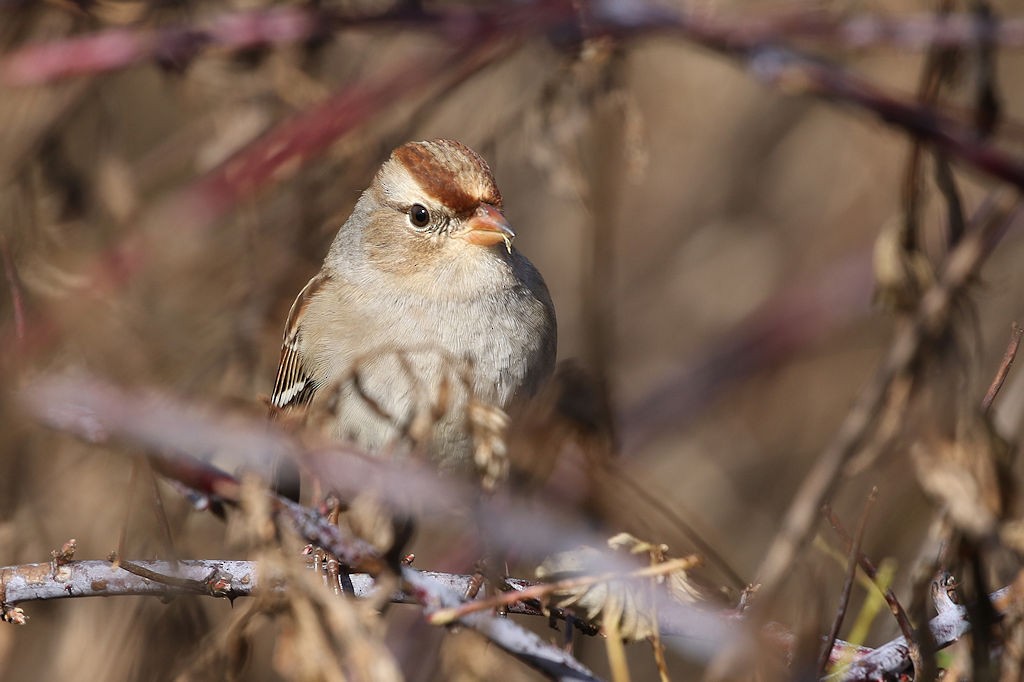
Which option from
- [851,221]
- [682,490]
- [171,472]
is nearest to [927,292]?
[171,472]

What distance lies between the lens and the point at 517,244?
598 cm

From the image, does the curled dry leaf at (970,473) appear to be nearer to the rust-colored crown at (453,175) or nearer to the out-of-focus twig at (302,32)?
the out-of-focus twig at (302,32)

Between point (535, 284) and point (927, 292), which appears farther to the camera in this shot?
point (535, 284)

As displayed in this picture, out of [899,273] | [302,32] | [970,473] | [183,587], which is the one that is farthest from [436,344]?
[970,473]

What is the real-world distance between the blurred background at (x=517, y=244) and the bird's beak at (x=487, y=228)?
0.39 metres

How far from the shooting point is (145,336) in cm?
336

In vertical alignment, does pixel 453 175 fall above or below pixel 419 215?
above

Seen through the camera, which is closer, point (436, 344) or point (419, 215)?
point (436, 344)

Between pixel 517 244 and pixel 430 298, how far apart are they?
2.63 metres

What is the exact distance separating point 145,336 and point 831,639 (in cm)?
225

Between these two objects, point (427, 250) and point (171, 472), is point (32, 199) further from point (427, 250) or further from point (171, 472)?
point (171, 472)

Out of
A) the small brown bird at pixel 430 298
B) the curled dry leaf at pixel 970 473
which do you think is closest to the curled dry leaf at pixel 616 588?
the curled dry leaf at pixel 970 473

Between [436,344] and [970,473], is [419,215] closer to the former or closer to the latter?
[436,344]

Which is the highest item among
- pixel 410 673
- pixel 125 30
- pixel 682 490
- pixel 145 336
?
pixel 125 30
